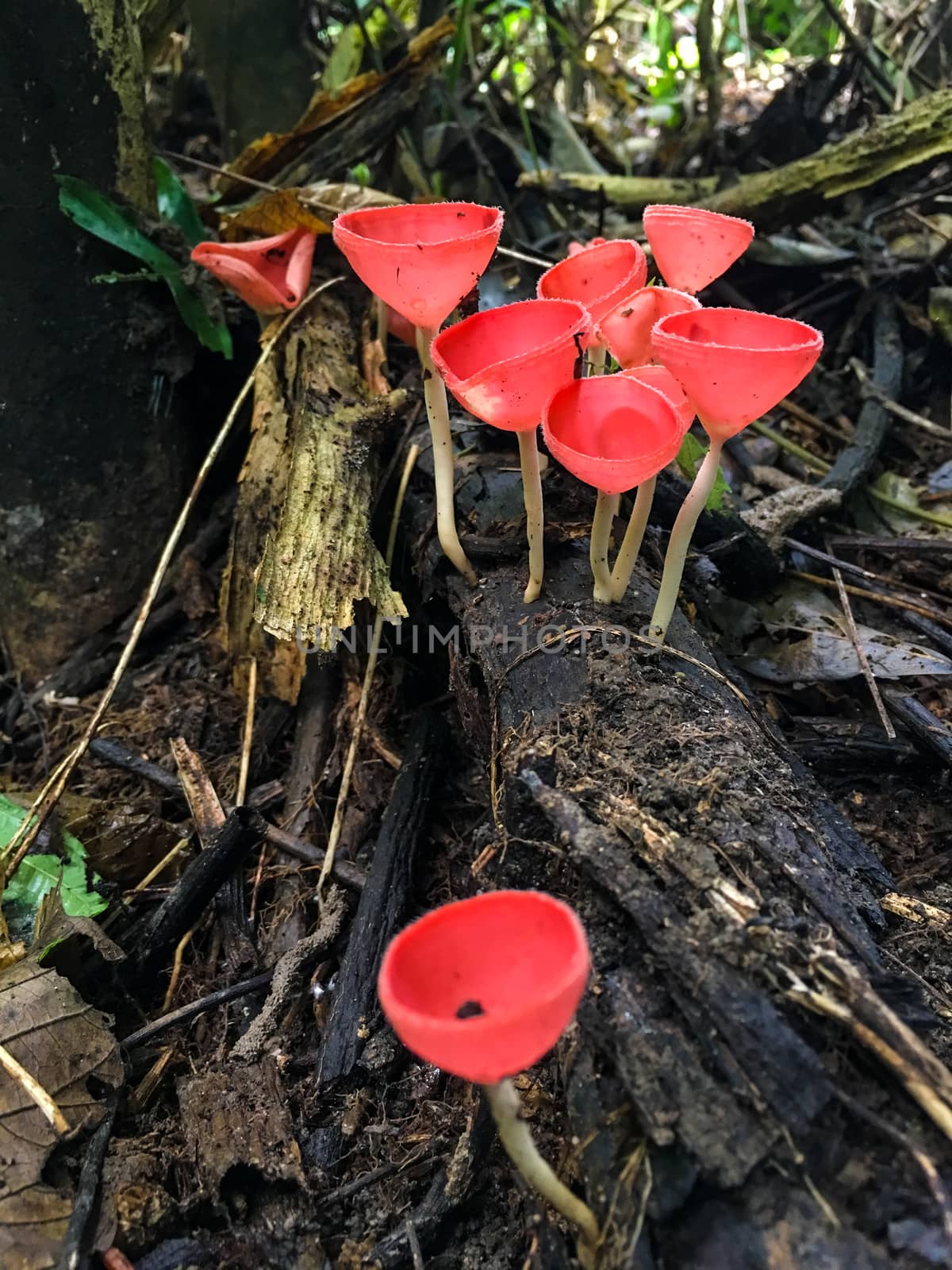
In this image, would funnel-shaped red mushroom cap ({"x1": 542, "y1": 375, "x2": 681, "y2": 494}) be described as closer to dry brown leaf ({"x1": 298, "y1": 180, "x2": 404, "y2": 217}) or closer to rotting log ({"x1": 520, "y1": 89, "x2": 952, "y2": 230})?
dry brown leaf ({"x1": 298, "y1": 180, "x2": 404, "y2": 217})

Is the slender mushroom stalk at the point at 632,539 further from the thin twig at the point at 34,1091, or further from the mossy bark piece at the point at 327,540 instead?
the thin twig at the point at 34,1091

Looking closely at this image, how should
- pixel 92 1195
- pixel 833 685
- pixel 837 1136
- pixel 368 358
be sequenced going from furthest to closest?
pixel 368 358
pixel 833 685
pixel 92 1195
pixel 837 1136

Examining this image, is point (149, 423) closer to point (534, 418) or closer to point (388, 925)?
point (534, 418)

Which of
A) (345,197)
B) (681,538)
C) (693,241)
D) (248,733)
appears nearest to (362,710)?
(248,733)

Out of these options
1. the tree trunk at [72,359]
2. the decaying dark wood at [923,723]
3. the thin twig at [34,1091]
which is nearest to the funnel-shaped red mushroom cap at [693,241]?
the decaying dark wood at [923,723]

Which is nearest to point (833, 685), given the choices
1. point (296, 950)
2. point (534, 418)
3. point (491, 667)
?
point (491, 667)

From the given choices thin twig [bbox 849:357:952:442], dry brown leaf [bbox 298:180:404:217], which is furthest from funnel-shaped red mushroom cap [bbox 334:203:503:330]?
thin twig [bbox 849:357:952:442]
